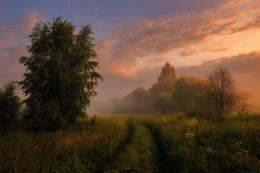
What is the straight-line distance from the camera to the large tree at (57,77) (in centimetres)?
1107

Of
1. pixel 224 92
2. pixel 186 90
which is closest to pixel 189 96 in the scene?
pixel 186 90

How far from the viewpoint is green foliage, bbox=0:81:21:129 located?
14766mm

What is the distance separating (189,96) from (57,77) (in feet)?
114

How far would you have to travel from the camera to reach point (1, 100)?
14891 mm

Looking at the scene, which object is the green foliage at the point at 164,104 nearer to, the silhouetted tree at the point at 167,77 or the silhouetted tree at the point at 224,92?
the silhouetted tree at the point at 167,77

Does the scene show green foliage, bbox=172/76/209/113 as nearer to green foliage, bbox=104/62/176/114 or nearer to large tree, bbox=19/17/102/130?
green foliage, bbox=104/62/176/114

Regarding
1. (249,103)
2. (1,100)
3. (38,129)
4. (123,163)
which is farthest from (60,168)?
(249,103)

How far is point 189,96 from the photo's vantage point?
37.2m

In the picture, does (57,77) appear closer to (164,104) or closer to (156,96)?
(164,104)

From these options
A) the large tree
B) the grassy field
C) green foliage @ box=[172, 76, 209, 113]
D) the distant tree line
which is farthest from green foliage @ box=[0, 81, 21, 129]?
green foliage @ box=[172, 76, 209, 113]

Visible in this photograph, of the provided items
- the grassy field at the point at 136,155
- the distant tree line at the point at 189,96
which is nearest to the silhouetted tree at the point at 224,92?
the distant tree line at the point at 189,96

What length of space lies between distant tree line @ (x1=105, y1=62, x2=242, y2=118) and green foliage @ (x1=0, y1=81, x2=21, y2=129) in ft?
77.6

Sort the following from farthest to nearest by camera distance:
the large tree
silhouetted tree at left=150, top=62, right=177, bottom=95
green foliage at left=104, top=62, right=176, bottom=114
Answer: silhouetted tree at left=150, top=62, right=177, bottom=95 < green foliage at left=104, top=62, right=176, bottom=114 < the large tree

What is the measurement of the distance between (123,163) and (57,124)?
297 inches
